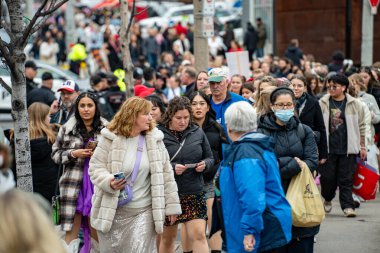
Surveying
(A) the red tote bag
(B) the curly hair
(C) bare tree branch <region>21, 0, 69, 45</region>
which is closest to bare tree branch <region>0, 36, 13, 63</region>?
(C) bare tree branch <region>21, 0, 69, 45</region>

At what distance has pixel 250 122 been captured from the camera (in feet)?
21.7

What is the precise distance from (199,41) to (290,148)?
327 inches

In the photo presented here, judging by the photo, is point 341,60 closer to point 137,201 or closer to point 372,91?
point 372,91

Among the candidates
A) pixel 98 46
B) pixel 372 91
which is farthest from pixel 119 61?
pixel 372 91

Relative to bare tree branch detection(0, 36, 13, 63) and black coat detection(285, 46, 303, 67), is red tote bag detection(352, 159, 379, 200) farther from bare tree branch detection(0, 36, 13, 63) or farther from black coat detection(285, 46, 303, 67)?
black coat detection(285, 46, 303, 67)

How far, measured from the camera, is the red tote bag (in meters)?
12.3

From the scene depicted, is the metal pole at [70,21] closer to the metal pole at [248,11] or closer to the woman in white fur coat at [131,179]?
the metal pole at [248,11]

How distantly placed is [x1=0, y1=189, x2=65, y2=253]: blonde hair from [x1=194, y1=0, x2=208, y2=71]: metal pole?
1187cm

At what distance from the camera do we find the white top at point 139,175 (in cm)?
794

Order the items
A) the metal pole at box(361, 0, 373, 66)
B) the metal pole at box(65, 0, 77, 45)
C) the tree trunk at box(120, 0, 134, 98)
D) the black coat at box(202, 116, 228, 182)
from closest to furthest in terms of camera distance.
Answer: the black coat at box(202, 116, 228, 182) < the tree trunk at box(120, 0, 134, 98) < the metal pole at box(361, 0, 373, 66) < the metal pole at box(65, 0, 77, 45)

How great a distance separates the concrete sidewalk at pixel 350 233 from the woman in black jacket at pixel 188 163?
1840 mm

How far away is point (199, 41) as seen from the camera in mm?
15812

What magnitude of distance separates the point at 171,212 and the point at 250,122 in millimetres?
1797

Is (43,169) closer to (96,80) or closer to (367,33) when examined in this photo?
(96,80)
